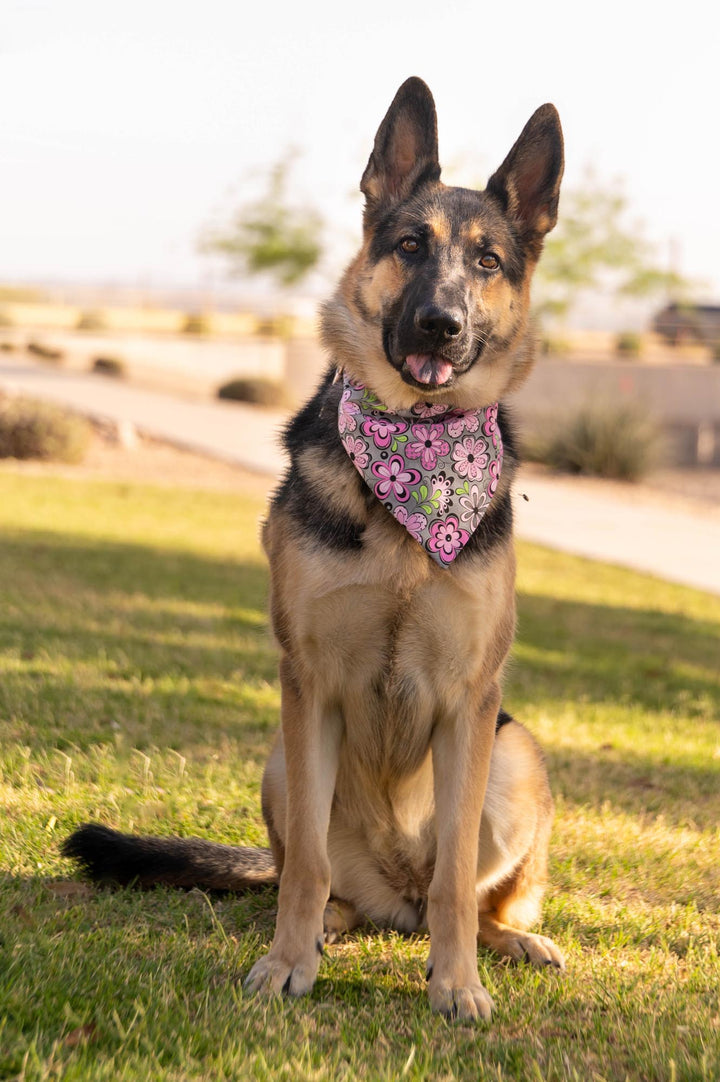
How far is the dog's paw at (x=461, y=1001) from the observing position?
10.7 ft

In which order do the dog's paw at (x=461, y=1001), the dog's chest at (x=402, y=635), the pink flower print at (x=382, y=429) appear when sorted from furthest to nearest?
the pink flower print at (x=382, y=429)
the dog's chest at (x=402, y=635)
the dog's paw at (x=461, y=1001)

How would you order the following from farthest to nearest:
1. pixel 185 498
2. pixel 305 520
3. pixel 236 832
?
pixel 185 498, pixel 236 832, pixel 305 520

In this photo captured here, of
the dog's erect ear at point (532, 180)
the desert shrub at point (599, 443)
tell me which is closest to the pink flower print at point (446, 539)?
the dog's erect ear at point (532, 180)

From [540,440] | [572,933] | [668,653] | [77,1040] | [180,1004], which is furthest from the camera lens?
[540,440]

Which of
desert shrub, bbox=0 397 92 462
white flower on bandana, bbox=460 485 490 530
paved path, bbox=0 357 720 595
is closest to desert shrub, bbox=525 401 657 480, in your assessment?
paved path, bbox=0 357 720 595

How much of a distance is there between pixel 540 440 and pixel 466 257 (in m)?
17.8

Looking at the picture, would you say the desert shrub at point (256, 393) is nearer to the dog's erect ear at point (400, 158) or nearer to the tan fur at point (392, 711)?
the dog's erect ear at point (400, 158)

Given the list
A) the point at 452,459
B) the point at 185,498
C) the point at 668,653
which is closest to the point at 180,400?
the point at 185,498

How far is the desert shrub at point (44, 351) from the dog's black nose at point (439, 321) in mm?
38335

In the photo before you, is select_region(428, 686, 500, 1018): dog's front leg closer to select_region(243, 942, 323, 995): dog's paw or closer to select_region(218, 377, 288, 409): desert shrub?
select_region(243, 942, 323, 995): dog's paw

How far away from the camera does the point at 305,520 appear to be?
→ 11.4 feet

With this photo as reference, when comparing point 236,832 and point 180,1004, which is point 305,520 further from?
point 236,832

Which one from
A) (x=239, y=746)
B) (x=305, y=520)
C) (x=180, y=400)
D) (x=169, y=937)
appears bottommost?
(x=180, y=400)

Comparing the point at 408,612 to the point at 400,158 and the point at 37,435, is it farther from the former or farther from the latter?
the point at 37,435
